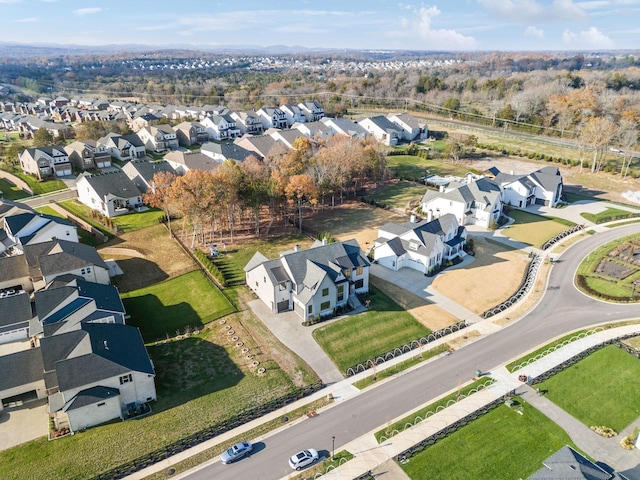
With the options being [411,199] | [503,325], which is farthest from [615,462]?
[411,199]

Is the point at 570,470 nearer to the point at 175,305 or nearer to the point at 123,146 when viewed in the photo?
the point at 175,305

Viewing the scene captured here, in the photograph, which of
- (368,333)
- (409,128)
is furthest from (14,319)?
(409,128)

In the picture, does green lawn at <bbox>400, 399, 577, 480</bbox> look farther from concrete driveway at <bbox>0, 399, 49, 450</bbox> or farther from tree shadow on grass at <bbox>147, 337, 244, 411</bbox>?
concrete driveway at <bbox>0, 399, 49, 450</bbox>

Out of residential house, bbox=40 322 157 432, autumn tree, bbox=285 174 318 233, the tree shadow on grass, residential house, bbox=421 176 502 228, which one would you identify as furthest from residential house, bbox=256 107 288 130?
residential house, bbox=40 322 157 432

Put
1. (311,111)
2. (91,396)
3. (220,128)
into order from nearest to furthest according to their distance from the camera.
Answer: (91,396) → (220,128) → (311,111)

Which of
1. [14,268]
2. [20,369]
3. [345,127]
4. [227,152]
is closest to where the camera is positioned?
[20,369]

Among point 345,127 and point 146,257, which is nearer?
point 146,257
